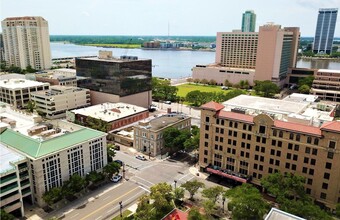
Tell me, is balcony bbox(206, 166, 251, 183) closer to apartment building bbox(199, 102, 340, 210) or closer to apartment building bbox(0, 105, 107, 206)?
apartment building bbox(199, 102, 340, 210)

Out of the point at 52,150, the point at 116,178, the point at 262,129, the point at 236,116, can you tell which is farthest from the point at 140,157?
the point at 262,129

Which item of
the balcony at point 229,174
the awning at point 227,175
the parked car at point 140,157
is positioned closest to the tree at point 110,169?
the parked car at point 140,157

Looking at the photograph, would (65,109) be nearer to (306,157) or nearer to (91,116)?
(91,116)

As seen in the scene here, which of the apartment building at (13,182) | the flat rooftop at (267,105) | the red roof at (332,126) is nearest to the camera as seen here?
the apartment building at (13,182)

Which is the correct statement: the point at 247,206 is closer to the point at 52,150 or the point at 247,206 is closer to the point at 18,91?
the point at 52,150

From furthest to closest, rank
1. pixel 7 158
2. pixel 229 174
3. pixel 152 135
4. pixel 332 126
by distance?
pixel 152 135
pixel 229 174
pixel 7 158
pixel 332 126

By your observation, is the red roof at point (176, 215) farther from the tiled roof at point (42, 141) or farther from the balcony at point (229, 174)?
the tiled roof at point (42, 141)

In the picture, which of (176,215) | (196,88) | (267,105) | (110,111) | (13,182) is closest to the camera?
(13,182)

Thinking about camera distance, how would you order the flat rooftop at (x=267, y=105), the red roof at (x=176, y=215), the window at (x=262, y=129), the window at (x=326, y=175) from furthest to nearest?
1. the flat rooftop at (x=267, y=105)
2. the window at (x=262, y=129)
3. the window at (x=326, y=175)
4. the red roof at (x=176, y=215)

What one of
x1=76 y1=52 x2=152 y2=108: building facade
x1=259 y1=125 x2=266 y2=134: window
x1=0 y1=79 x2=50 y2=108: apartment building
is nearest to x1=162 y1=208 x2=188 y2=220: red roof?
x1=259 y1=125 x2=266 y2=134: window
